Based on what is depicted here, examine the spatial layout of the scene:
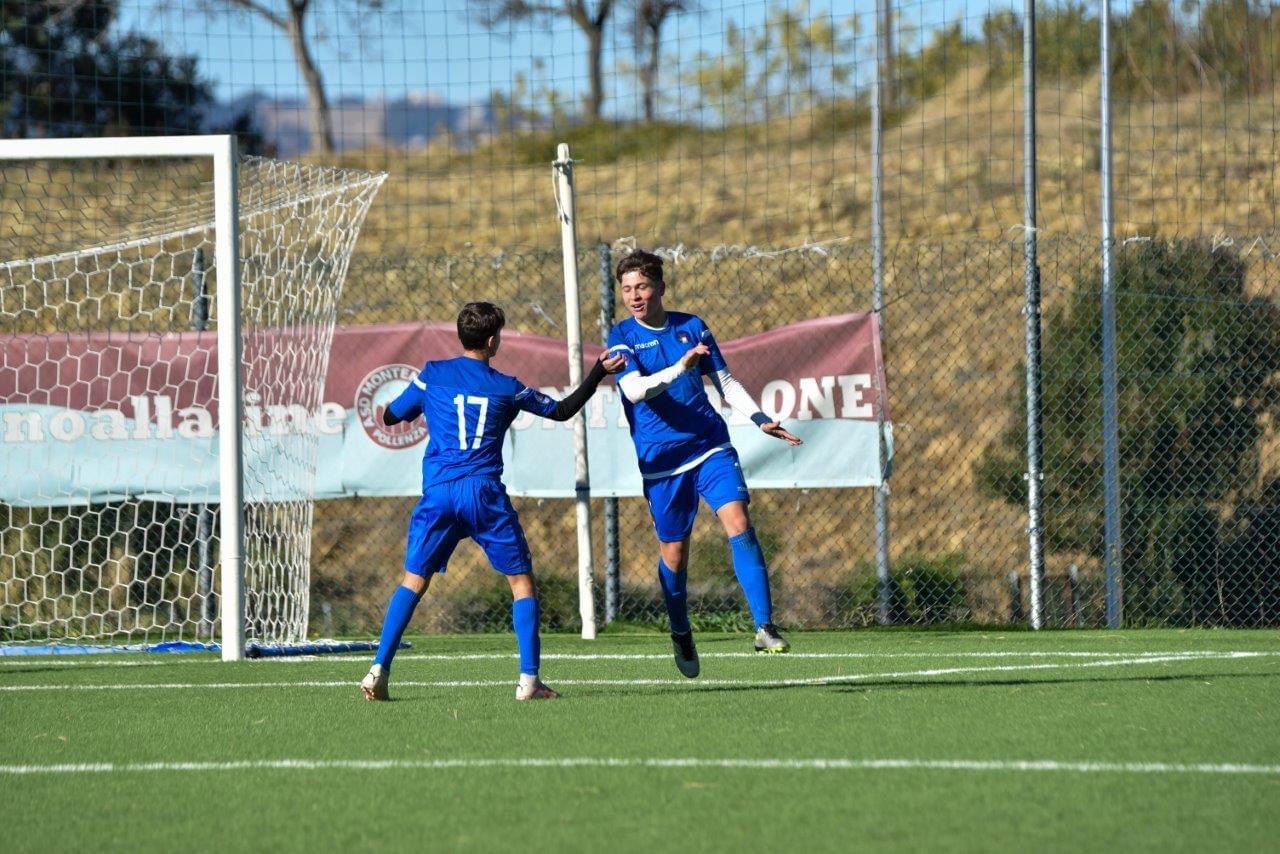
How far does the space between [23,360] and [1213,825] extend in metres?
9.63

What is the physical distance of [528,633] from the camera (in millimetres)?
7148

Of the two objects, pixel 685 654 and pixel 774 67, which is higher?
pixel 774 67

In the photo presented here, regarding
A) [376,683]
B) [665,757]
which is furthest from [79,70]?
[665,757]

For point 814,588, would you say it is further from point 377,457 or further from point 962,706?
point 962,706

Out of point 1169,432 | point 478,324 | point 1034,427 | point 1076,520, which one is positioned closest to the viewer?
point 478,324

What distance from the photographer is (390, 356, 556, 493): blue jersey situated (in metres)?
7.20

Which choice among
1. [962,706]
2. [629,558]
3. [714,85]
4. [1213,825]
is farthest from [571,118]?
[1213,825]

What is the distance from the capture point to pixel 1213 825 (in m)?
4.20

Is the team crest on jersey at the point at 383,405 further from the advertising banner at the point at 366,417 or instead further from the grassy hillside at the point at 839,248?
the grassy hillside at the point at 839,248

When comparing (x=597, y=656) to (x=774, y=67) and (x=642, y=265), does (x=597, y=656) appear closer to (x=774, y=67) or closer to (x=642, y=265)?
(x=642, y=265)

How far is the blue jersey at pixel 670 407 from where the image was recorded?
792 centimetres

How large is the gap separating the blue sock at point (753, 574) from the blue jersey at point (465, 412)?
3.91 ft

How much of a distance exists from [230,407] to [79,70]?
19616 mm

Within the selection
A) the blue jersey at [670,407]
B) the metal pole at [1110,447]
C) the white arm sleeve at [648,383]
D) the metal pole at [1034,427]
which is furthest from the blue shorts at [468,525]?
the metal pole at [1110,447]
